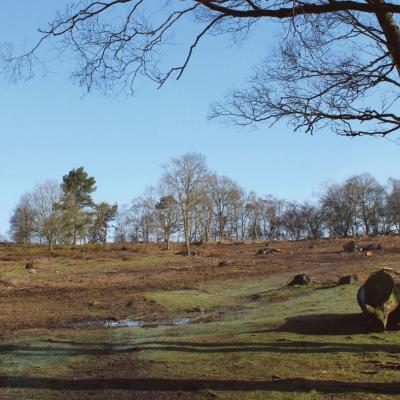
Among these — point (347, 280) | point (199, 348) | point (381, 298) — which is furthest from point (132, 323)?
point (347, 280)

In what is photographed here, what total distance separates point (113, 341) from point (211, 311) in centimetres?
622

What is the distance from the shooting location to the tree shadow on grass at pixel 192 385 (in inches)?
258

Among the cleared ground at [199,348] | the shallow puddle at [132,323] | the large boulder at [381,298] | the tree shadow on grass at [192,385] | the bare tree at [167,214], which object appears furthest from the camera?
the bare tree at [167,214]

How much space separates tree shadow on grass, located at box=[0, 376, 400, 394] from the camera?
6551 millimetres

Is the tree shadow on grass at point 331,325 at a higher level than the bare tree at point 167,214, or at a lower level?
lower

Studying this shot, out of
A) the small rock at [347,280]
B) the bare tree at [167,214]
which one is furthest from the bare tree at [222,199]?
the small rock at [347,280]

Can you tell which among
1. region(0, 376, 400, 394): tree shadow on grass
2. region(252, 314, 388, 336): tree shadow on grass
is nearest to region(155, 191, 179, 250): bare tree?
region(252, 314, 388, 336): tree shadow on grass

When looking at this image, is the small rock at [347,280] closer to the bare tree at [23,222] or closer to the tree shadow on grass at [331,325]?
the tree shadow on grass at [331,325]

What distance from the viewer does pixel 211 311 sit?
1697 centimetres

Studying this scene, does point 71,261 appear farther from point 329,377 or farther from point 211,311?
point 329,377

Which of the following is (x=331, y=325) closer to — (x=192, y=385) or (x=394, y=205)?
(x=192, y=385)

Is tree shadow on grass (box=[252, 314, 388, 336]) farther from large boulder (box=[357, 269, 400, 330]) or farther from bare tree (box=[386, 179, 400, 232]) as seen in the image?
bare tree (box=[386, 179, 400, 232])

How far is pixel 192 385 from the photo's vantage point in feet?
23.1

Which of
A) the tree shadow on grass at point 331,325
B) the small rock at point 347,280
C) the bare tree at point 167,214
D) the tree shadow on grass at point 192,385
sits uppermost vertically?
the bare tree at point 167,214
